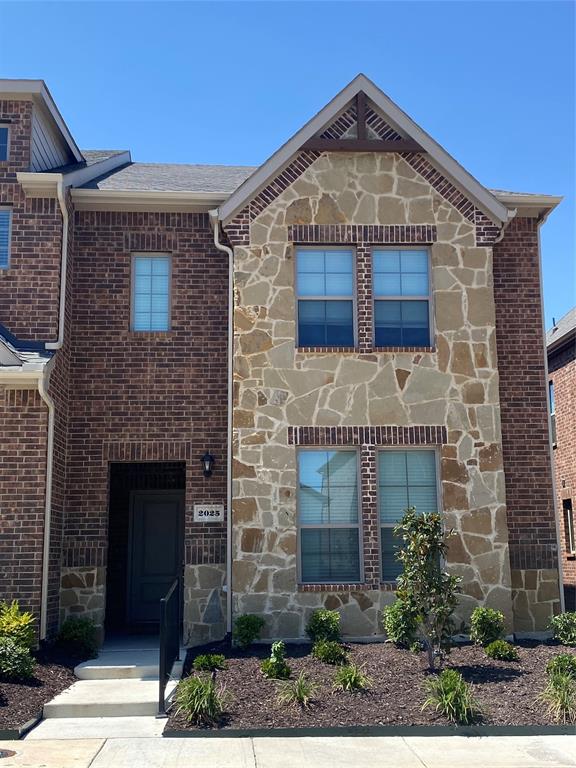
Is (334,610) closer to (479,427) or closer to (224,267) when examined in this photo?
(479,427)

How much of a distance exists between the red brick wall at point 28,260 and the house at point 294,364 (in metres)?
0.03

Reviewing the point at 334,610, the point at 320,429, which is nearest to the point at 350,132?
the point at 320,429

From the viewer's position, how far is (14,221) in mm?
12508

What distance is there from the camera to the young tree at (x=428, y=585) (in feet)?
32.1

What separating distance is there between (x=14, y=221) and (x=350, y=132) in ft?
17.3

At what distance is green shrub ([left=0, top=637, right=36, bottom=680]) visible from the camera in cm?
964

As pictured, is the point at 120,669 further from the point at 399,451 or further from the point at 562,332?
the point at 562,332

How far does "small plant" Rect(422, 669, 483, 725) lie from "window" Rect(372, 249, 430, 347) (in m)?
5.24

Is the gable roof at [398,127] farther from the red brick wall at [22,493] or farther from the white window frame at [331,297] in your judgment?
the red brick wall at [22,493]

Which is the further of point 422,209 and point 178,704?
point 422,209

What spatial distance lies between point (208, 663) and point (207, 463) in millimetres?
3215

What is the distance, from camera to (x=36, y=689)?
31.5ft

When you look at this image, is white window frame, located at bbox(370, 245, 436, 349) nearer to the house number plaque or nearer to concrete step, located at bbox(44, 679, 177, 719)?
the house number plaque

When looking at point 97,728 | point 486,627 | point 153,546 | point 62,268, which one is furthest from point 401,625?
point 62,268
